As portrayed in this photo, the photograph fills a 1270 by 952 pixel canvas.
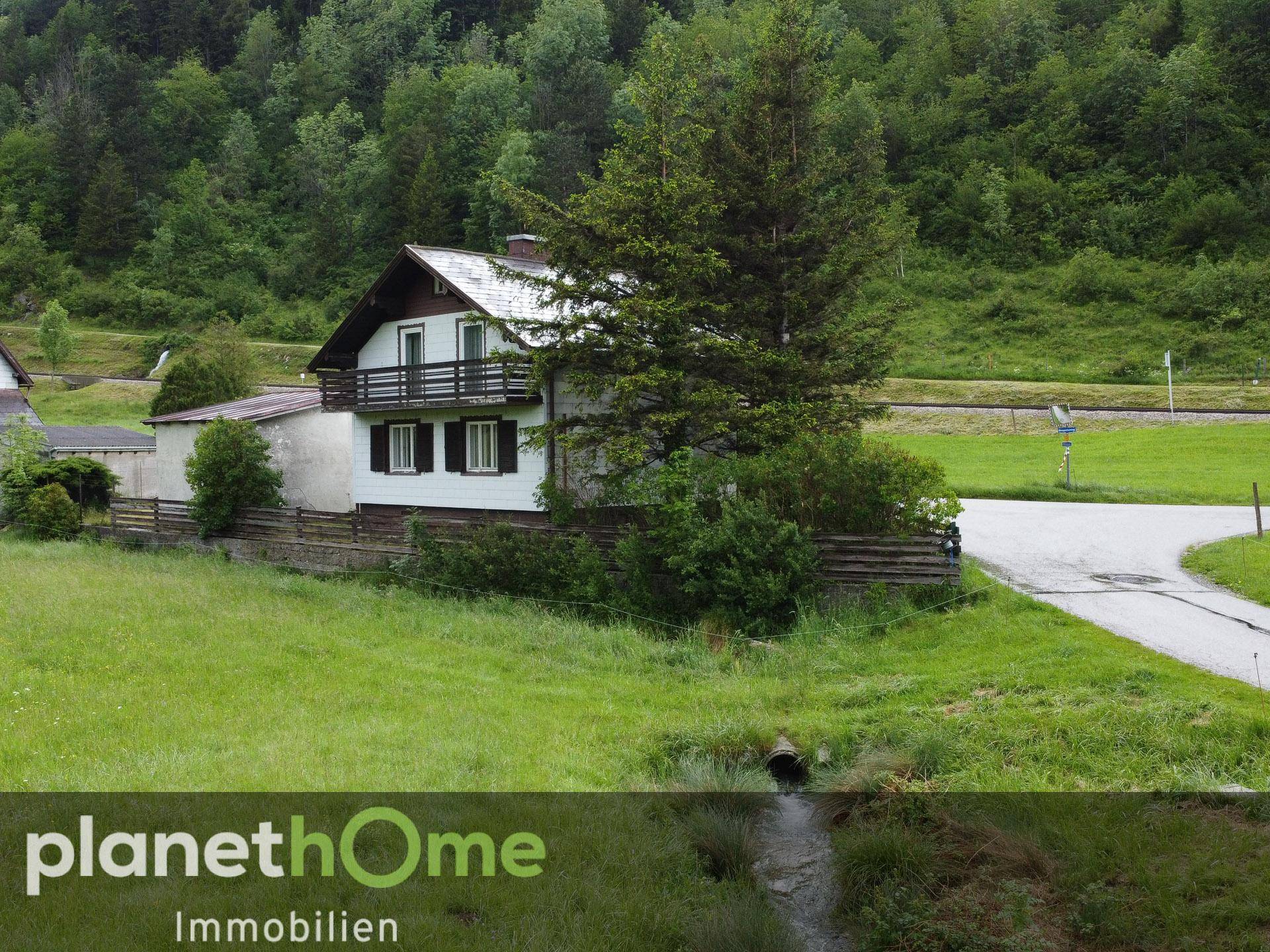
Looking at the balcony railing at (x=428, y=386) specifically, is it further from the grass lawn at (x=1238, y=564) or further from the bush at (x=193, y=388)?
the bush at (x=193, y=388)

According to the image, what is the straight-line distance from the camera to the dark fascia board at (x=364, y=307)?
25.6 m

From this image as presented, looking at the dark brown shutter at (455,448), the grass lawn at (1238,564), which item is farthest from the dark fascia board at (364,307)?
the grass lawn at (1238,564)

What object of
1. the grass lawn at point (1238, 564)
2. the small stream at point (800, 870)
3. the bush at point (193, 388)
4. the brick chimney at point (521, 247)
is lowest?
the small stream at point (800, 870)

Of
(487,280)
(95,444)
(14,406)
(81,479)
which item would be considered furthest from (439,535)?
(14,406)

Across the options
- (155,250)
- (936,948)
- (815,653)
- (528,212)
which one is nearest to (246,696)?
(815,653)

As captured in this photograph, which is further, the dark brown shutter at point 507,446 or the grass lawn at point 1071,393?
the grass lawn at point 1071,393

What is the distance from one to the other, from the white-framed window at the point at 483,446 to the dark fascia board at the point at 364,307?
320cm

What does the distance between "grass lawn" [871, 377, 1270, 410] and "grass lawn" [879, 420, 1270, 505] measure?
4.68 metres

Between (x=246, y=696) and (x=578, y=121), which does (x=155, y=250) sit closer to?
(x=578, y=121)

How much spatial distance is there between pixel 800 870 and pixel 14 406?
42.9 m

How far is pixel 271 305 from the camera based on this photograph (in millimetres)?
84875

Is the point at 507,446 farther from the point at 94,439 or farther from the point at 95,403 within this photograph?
the point at 95,403

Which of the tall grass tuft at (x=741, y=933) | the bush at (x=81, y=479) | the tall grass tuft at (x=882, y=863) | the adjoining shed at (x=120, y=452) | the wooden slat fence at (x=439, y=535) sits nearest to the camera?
the tall grass tuft at (x=741, y=933)

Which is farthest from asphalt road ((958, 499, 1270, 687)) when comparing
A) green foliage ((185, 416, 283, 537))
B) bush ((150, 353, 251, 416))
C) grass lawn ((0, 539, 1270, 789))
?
bush ((150, 353, 251, 416))
